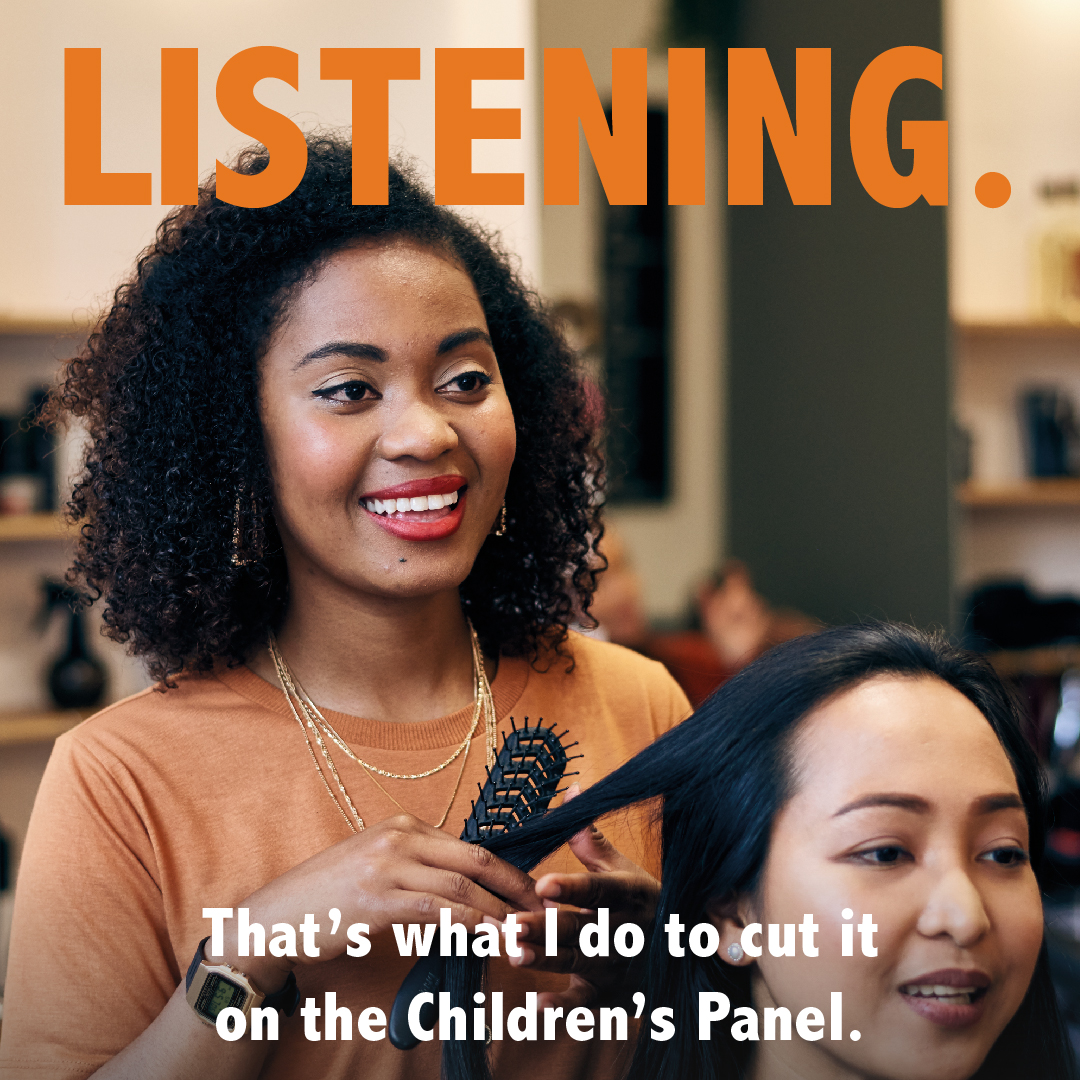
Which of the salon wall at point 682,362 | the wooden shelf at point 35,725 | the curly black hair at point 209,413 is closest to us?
the curly black hair at point 209,413

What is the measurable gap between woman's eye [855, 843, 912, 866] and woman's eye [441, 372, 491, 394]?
0.46 meters

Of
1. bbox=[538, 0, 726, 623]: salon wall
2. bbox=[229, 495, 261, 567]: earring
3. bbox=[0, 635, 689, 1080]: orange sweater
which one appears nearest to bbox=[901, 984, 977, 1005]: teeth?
bbox=[0, 635, 689, 1080]: orange sweater

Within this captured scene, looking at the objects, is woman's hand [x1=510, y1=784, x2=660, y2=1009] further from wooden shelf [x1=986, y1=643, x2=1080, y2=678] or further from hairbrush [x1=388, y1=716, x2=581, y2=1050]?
wooden shelf [x1=986, y1=643, x2=1080, y2=678]

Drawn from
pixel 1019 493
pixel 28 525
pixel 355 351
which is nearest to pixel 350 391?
pixel 355 351

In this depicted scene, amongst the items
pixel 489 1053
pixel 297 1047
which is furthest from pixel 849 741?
pixel 297 1047

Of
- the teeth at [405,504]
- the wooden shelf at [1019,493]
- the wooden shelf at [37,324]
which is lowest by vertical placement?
the teeth at [405,504]

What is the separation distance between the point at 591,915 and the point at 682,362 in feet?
10.7

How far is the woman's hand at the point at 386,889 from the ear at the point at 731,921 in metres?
0.16

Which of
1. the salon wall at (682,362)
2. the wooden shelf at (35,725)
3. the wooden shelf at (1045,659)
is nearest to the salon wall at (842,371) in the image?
the salon wall at (682,362)

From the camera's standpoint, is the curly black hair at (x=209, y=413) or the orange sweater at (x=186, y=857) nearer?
the orange sweater at (x=186, y=857)

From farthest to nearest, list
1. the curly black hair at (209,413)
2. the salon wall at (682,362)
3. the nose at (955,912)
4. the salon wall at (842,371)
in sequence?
the salon wall at (682,362) < the salon wall at (842,371) < the curly black hair at (209,413) < the nose at (955,912)

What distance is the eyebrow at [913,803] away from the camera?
83cm

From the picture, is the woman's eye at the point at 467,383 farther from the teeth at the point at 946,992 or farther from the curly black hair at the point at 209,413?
the teeth at the point at 946,992

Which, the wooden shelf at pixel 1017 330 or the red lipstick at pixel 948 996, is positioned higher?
the wooden shelf at pixel 1017 330
